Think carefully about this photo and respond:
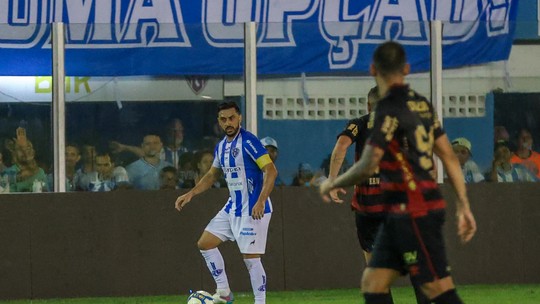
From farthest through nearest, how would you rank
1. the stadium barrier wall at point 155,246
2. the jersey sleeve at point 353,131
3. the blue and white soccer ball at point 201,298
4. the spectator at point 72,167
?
the spectator at point 72,167, the stadium barrier wall at point 155,246, the blue and white soccer ball at point 201,298, the jersey sleeve at point 353,131

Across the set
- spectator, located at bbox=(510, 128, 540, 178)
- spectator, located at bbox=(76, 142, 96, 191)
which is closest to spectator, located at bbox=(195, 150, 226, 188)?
spectator, located at bbox=(76, 142, 96, 191)

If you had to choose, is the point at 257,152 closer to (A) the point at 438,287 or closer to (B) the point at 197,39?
(B) the point at 197,39

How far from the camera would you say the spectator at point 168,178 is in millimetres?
15055

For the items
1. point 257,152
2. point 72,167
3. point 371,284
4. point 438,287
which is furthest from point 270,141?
point 438,287

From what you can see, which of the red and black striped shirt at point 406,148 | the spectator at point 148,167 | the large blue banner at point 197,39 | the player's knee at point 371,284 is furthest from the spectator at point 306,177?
the red and black striped shirt at point 406,148

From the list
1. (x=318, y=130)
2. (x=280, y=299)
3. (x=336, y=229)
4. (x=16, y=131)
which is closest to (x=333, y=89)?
(x=318, y=130)

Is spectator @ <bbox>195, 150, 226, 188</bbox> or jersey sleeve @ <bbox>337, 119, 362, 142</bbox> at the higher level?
jersey sleeve @ <bbox>337, 119, 362, 142</bbox>

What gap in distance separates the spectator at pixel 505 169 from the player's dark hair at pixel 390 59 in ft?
26.3

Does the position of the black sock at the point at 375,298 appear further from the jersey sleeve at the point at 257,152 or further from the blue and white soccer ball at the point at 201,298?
the blue and white soccer ball at the point at 201,298

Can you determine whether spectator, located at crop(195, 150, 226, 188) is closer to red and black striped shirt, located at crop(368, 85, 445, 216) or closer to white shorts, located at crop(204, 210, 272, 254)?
white shorts, located at crop(204, 210, 272, 254)

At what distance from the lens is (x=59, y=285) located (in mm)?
14695

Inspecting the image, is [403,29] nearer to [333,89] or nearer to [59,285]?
[333,89]

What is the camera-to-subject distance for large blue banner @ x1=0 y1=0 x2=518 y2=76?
1496 cm

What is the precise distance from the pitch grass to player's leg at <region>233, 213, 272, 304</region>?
137 cm
